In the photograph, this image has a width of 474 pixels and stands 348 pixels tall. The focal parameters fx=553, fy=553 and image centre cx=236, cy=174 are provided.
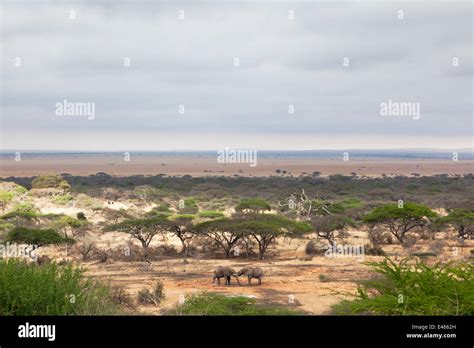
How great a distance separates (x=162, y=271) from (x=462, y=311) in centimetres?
1424

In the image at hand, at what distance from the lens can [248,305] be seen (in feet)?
44.6

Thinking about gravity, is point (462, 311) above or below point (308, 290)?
above

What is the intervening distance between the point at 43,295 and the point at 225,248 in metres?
16.5

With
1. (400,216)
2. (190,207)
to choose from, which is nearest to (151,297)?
(400,216)

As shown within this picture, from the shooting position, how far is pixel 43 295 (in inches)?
332

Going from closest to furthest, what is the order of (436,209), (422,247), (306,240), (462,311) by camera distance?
1. (462,311)
2. (422,247)
3. (306,240)
4. (436,209)

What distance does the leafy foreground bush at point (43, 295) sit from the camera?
8.20 m

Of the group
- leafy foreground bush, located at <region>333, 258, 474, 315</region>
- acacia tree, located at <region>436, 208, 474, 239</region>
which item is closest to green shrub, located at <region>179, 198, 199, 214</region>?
acacia tree, located at <region>436, 208, 474, 239</region>

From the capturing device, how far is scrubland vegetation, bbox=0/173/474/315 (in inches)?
339

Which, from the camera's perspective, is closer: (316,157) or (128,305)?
(128,305)

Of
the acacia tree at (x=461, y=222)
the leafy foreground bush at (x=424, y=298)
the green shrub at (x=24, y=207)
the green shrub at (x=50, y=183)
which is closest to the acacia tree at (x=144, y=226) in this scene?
A: the green shrub at (x=24, y=207)
